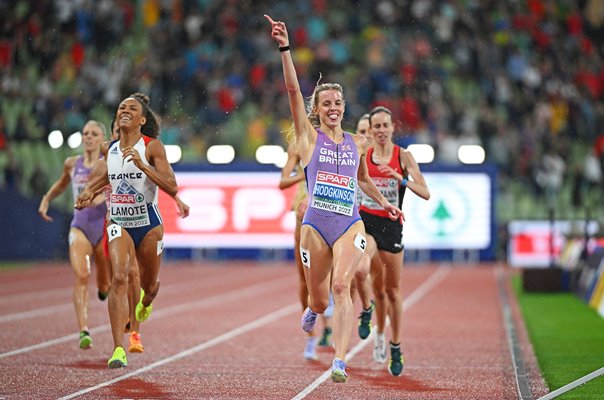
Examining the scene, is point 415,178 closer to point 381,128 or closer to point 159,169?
point 381,128

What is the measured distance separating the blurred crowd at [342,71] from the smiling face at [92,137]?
1570cm

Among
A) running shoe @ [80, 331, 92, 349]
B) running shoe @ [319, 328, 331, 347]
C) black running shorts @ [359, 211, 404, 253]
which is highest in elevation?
black running shorts @ [359, 211, 404, 253]

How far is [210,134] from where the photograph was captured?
97.8ft

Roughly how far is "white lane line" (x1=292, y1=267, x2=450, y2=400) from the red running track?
0.03 meters

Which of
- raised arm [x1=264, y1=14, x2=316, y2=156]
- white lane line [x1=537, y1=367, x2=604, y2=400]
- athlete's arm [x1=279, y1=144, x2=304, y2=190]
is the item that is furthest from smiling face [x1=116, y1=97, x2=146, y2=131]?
white lane line [x1=537, y1=367, x2=604, y2=400]

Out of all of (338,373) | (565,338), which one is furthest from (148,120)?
(565,338)

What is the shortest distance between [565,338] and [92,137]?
5967 millimetres

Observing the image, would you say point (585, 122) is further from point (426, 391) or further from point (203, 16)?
point (426, 391)

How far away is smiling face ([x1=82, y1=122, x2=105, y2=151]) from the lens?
1216 centimetres

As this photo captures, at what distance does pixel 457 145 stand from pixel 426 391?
20644mm

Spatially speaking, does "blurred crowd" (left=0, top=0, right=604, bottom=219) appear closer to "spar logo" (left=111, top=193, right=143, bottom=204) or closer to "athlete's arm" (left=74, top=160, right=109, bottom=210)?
"athlete's arm" (left=74, top=160, right=109, bottom=210)

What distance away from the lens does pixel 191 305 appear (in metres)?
19.1

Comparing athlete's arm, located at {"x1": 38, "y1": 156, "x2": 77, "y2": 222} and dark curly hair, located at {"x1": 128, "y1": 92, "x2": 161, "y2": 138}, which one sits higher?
dark curly hair, located at {"x1": 128, "y1": 92, "x2": 161, "y2": 138}

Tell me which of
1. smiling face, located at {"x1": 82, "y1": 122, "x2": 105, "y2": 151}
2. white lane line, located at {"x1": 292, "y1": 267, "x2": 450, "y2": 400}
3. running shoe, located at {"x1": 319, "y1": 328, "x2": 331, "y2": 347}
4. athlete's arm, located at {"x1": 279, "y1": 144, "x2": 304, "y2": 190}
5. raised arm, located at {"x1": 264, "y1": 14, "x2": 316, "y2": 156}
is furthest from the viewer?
running shoe, located at {"x1": 319, "y1": 328, "x2": 331, "y2": 347}
